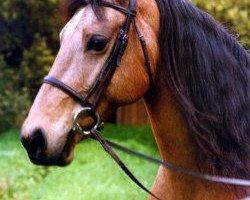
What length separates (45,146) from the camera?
253cm

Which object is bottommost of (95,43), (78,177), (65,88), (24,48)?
(24,48)

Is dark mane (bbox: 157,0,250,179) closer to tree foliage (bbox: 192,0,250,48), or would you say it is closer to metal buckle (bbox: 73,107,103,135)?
metal buckle (bbox: 73,107,103,135)

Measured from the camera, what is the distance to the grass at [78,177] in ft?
22.7

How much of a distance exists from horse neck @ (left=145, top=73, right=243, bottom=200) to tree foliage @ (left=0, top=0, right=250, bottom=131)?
26.8 feet

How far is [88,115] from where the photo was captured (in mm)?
2627

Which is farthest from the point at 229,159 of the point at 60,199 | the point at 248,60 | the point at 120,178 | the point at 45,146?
the point at 120,178

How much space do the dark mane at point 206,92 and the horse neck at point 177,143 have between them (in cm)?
5

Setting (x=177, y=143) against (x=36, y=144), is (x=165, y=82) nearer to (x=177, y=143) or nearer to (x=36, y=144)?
(x=177, y=143)

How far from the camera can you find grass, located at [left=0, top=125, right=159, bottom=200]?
6910 millimetres

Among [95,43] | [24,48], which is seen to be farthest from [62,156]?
[24,48]

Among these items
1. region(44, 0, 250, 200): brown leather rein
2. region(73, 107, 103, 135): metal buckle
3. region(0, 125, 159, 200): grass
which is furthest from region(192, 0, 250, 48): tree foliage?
region(73, 107, 103, 135): metal buckle

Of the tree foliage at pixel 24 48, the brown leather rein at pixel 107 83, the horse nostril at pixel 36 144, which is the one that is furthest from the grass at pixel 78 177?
the horse nostril at pixel 36 144

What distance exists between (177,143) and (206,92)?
265 millimetres

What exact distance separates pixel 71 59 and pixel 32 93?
31.7 feet
